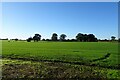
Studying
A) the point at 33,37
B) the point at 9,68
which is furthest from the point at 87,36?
the point at 9,68

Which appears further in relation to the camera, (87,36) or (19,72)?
(87,36)

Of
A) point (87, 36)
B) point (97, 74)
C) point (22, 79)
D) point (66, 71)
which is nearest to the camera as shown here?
point (22, 79)

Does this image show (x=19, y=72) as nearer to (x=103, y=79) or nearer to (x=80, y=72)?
(x=80, y=72)

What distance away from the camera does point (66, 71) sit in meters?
23.9

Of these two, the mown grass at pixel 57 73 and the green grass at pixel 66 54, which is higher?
the green grass at pixel 66 54

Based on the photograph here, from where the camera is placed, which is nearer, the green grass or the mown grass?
the mown grass

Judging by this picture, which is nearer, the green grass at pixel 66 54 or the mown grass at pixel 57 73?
the mown grass at pixel 57 73

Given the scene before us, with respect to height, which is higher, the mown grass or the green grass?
the green grass

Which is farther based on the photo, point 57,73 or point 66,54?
point 66,54

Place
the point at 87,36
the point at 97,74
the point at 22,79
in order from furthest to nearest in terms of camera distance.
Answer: the point at 87,36 < the point at 97,74 < the point at 22,79

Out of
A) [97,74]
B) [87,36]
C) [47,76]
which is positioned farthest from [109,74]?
[87,36]

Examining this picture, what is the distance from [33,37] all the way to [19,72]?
574ft

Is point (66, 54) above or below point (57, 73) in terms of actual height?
above

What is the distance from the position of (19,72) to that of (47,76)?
10.2 feet
